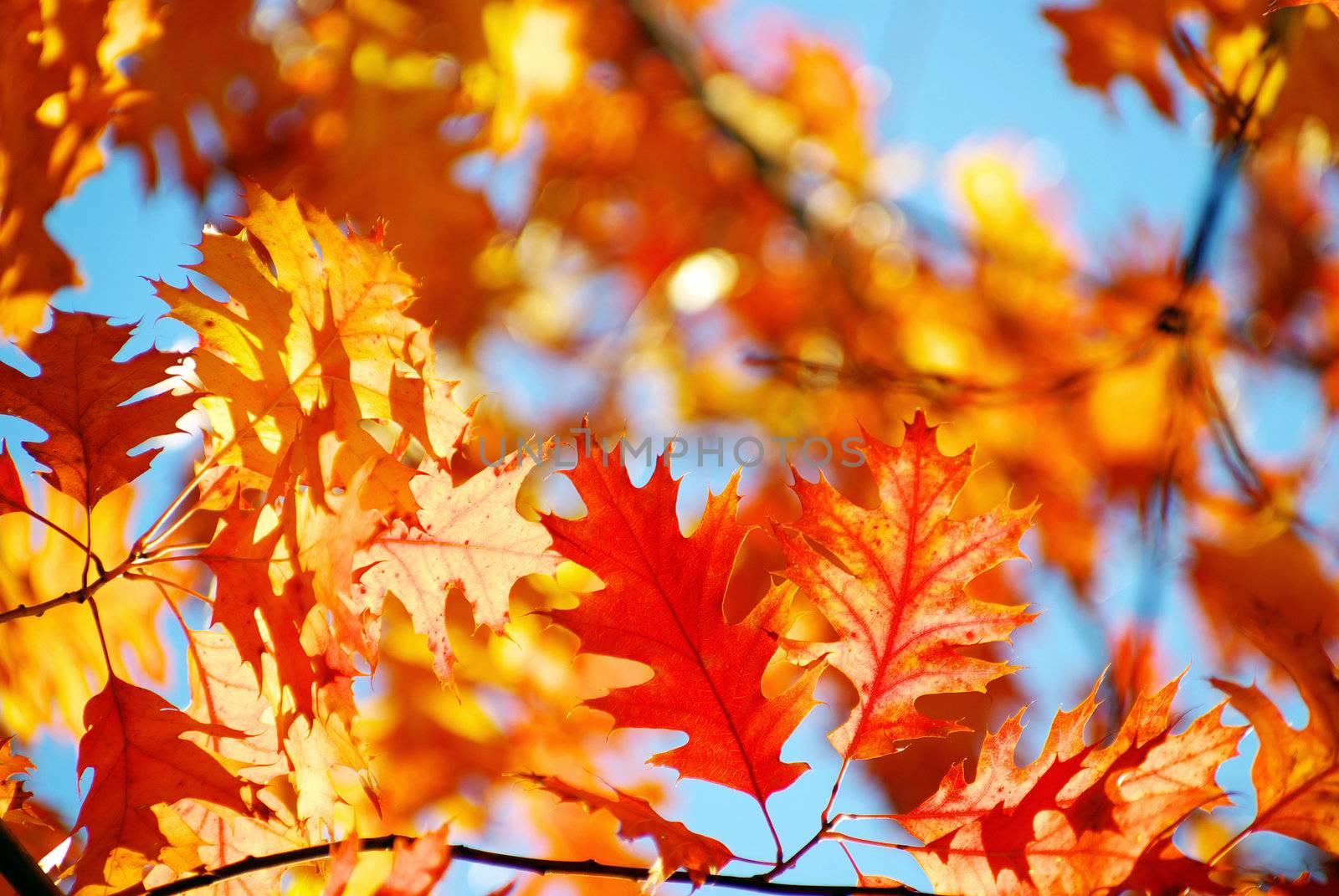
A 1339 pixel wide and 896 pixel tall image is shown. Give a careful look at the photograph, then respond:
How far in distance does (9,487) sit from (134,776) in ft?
0.79

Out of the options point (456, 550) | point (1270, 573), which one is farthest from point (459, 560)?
point (1270, 573)

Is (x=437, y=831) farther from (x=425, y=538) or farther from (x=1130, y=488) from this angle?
(x=1130, y=488)

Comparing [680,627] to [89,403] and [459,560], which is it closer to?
[459,560]

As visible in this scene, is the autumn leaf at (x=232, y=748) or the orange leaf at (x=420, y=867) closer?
the orange leaf at (x=420, y=867)

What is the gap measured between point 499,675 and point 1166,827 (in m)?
1.32

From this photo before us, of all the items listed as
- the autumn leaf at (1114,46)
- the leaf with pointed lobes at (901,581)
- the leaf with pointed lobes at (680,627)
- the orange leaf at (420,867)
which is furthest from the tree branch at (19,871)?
the autumn leaf at (1114,46)

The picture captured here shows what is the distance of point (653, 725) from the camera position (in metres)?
0.70

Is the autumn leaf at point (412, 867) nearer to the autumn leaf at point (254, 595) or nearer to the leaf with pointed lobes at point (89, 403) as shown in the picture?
the autumn leaf at point (254, 595)

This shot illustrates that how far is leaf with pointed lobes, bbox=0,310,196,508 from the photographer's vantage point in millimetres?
675

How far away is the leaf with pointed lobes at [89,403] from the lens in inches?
26.6

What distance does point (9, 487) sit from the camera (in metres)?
0.73

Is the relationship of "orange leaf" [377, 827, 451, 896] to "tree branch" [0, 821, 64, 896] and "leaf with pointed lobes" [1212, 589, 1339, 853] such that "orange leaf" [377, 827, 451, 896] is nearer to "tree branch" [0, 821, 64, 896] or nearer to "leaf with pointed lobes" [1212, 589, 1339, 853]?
"tree branch" [0, 821, 64, 896]

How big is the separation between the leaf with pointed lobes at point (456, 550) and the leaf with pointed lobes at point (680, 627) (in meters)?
0.05

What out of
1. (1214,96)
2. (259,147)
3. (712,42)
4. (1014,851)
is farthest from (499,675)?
(712,42)
